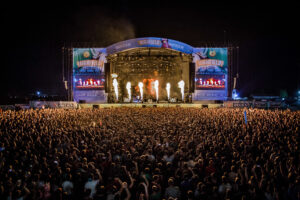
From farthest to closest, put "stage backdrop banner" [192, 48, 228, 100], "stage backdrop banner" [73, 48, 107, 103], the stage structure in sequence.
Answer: "stage backdrop banner" [73, 48, 107, 103] < "stage backdrop banner" [192, 48, 228, 100] < the stage structure

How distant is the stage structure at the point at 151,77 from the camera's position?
91.0 feet

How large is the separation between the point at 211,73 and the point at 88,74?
1841cm

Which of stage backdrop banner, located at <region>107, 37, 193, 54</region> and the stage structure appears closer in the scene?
stage backdrop banner, located at <region>107, 37, 193, 54</region>

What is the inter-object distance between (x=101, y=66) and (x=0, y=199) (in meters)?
26.9

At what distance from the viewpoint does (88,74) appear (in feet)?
96.7

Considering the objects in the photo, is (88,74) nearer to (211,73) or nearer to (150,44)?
(150,44)

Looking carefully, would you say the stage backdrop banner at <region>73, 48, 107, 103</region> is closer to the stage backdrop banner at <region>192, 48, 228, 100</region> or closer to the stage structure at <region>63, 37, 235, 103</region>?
the stage structure at <region>63, 37, 235, 103</region>

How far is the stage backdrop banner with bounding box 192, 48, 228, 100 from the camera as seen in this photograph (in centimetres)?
2869

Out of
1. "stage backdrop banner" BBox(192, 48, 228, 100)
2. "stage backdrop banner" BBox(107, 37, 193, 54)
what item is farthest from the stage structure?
A: "stage backdrop banner" BBox(107, 37, 193, 54)

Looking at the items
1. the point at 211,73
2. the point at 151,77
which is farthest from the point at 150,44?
the point at 211,73

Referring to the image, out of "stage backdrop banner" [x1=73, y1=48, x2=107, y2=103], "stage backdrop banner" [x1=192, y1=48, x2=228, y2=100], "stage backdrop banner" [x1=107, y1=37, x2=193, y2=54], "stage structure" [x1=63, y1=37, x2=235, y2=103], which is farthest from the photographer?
"stage backdrop banner" [x1=73, y1=48, x2=107, y2=103]

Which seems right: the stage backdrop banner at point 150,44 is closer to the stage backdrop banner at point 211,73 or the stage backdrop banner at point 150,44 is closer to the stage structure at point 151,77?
the stage structure at point 151,77

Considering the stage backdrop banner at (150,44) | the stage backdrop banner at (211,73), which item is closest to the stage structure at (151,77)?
the stage backdrop banner at (211,73)

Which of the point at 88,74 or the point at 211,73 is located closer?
the point at 211,73
